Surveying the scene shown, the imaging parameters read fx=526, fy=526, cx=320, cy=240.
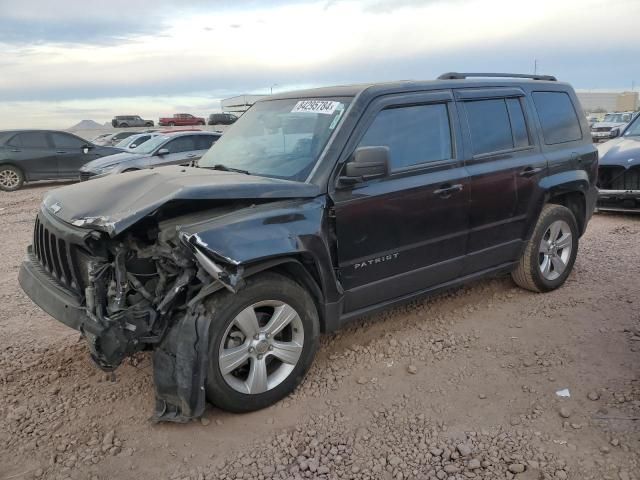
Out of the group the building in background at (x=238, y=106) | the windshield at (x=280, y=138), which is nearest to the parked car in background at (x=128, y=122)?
the building in background at (x=238, y=106)

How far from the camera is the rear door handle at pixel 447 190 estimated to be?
3.96 m

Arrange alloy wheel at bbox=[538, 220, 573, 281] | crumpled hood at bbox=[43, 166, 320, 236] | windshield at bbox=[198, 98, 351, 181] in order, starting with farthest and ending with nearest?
1. alloy wheel at bbox=[538, 220, 573, 281]
2. windshield at bbox=[198, 98, 351, 181]
3. crumpled hood at bbox=[43, 166, 320, 236]

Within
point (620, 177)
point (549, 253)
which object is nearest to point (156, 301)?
point (549, 253)

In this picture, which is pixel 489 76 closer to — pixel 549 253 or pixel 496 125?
pixel 496 125

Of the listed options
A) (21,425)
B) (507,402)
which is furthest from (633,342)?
(21,425)

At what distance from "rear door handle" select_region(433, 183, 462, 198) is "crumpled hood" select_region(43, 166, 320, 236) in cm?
106

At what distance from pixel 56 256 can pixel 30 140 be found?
42.7 feet

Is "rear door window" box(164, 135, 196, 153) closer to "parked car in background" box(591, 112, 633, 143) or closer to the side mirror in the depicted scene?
the side mirror

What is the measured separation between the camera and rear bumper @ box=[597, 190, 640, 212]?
8027 millimetres

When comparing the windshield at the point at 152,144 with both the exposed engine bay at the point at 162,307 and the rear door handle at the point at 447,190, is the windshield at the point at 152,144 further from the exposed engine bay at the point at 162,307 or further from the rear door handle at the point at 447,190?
the exposed engine bay at the point at 162,307

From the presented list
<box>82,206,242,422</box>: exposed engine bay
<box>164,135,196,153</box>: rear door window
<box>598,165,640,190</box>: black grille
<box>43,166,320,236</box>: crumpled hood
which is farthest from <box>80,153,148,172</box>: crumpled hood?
<box>82,206,242,422</box>: exposed engine bay

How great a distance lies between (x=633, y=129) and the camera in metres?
9.20

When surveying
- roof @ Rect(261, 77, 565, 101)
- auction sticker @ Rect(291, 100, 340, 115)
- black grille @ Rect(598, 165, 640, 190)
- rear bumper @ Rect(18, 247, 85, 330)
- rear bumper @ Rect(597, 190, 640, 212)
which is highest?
roof @ Rect(261, 77, 565, 101)

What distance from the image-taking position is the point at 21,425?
10.4 ft
